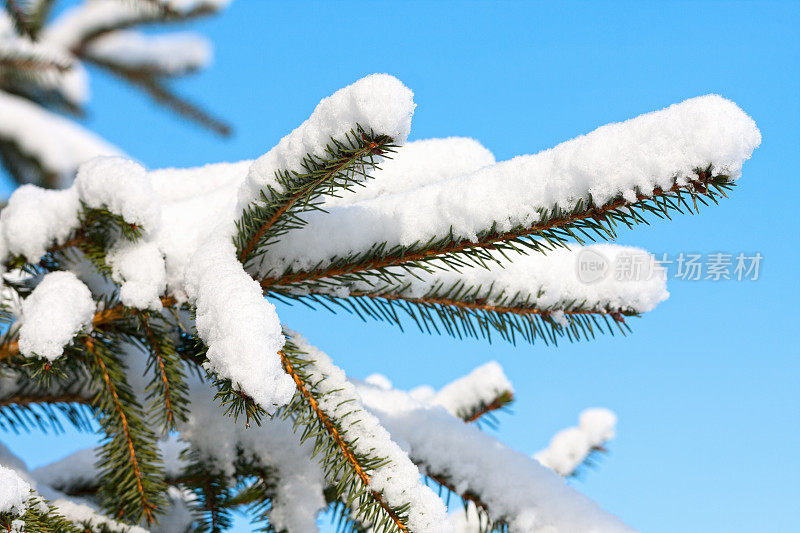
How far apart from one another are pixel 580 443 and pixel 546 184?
159cm

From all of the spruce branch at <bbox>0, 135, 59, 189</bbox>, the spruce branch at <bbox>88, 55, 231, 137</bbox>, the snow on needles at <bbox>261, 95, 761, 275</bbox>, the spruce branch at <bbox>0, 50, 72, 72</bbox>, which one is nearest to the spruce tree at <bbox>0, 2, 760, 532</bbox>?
the snow on needles at <bbox>261, 95, 761, 275</bbox>

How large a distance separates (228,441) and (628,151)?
108 cm

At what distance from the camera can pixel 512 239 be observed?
1025 mm

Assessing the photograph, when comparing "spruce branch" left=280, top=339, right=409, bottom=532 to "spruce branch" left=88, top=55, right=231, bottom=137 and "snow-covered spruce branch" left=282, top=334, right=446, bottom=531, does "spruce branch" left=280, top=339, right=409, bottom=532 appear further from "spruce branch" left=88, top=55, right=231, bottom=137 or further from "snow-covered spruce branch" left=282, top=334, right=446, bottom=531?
"spruce branch" left=88, top=55, right=231, bottom=137

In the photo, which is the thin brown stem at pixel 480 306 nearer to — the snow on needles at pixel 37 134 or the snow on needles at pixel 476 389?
the snow on needles at pixel 476 389

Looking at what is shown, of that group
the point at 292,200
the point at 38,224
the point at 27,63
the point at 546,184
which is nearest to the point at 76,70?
the point at 27,63

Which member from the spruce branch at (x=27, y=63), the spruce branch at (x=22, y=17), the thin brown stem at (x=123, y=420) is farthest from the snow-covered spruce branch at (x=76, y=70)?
the thin brown stem at (x=123, y=420)

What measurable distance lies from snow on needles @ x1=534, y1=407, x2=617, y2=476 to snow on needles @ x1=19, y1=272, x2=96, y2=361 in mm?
1627

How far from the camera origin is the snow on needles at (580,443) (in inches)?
89.4

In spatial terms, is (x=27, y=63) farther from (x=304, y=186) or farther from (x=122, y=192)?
(x=304, y=186)

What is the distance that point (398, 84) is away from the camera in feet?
2.83

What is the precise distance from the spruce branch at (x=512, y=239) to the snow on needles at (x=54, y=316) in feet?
1.21

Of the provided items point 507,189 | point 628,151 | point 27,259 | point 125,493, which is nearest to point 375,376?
point 125,493

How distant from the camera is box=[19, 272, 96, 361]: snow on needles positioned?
3.83 ft
